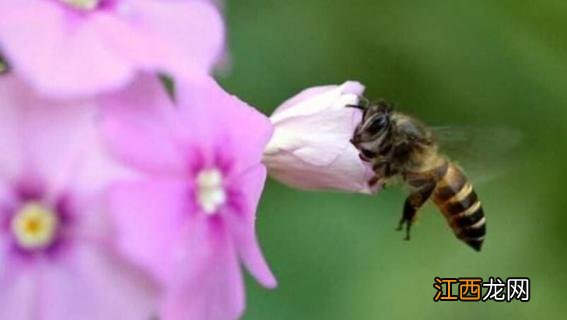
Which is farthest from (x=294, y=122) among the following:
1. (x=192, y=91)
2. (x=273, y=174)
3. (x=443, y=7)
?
(x=443, y=7)

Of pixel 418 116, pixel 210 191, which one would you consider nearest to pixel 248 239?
pixel 210 191

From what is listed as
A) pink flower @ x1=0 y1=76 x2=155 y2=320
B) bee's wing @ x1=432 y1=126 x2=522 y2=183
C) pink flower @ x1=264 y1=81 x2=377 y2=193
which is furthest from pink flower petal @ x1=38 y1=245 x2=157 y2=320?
bee's wing @ x1=432 y1=126 x2=522 y2=183

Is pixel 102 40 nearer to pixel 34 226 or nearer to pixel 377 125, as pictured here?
pixel 34 226

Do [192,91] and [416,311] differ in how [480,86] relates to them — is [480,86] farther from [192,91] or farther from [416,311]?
[192,91]

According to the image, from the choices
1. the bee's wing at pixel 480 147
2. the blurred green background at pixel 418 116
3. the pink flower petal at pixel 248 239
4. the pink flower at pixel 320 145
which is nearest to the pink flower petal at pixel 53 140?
the pink flower petal at pixel 248 239

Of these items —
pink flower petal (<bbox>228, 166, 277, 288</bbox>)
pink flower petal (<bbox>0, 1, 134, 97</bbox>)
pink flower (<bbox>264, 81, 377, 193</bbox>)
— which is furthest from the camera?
pink flower (<bbox>264, 81, 377, 193</bbox>)

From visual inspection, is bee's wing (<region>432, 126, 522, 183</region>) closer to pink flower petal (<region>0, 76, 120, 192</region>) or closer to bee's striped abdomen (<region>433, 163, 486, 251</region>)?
bee's striped abdomen (<region>433, 163, 486, 251</region>)
